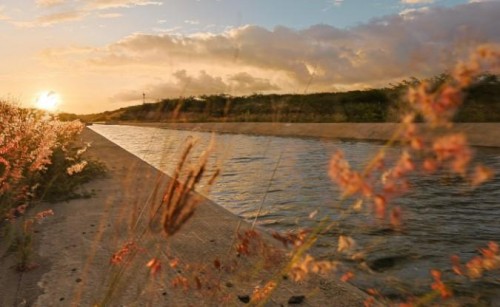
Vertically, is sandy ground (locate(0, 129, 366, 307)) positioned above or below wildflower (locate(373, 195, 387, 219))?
below

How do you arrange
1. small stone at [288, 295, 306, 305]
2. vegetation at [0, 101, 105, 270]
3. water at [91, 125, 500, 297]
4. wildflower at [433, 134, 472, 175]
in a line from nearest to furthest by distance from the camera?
wildflower at [433, 134, 472, 175] → small stone at [288, 295, 306, 305] → water at [91, 125, 500, 297] → vegetation at [0, 101, 105, 270]

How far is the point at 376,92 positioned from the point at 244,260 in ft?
129

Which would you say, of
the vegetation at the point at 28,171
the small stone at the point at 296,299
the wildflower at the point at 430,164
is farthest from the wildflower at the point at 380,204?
the vegetation at the point at 28,171

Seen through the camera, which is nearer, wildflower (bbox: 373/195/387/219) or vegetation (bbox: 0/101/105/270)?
wildflower (bbox: 373/195/387/219)

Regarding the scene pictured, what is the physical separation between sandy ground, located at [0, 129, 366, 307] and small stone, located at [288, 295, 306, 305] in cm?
2

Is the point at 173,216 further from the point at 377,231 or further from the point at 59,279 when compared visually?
the point at 377,231

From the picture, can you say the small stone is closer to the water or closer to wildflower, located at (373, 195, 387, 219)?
the water

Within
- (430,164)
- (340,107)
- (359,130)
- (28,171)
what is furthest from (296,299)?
(340,107)

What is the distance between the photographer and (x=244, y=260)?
3850 mm

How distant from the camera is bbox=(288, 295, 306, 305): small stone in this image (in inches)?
118

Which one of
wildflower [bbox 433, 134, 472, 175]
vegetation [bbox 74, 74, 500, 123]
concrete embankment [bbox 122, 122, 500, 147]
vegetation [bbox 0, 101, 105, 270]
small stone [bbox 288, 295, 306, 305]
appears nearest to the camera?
wildflower [bbox 433, 134, 472, 175]

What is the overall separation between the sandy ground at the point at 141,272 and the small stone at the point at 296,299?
2 cm

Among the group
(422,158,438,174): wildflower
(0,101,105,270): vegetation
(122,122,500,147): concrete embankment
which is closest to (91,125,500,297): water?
(422,158,438,174): wildflower

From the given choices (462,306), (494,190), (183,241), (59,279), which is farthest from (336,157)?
(494,190)
